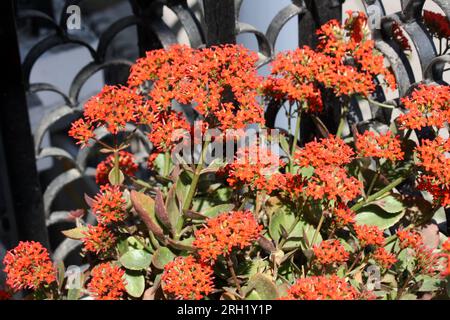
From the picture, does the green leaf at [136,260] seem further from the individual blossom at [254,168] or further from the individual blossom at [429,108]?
the individual blossom at [429,108]

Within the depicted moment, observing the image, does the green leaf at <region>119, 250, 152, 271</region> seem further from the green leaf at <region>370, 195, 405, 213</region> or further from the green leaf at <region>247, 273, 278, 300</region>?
the green leaf at <region>370, 195, 405, 213</region>

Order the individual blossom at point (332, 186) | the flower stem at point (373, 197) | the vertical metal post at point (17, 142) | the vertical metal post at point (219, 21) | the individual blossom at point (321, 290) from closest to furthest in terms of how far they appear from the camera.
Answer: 1. the individual blossom at point (321, 290)
2. the individual blossom at point (332, 186)
3. the flower stem at point (373, 197)
4. the vertical metal post at point (219, 21)
5. the vertical metal post at point (17, 142)

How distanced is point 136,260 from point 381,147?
0.55m

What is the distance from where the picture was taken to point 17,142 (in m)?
1.80

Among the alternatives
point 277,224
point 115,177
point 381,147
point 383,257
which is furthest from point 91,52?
point 383,257

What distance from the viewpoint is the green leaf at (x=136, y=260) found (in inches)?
53.3

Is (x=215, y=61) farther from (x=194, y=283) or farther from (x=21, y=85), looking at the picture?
(x=21, y=85)

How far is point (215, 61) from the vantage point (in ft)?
4.20

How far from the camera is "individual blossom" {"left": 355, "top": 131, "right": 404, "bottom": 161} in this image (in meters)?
1.36

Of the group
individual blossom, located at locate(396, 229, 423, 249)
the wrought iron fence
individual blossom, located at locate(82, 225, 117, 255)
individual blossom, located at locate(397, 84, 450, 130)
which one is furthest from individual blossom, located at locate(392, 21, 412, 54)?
individual blossom, located at locate(82, 225, 117, 255)

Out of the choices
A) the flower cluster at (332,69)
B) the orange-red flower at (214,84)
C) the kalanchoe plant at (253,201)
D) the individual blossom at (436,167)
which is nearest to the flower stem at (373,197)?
the kalanchoe plant at (253,201)

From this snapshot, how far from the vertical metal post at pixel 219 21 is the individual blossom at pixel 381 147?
41 cm

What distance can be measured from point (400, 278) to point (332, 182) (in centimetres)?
32
